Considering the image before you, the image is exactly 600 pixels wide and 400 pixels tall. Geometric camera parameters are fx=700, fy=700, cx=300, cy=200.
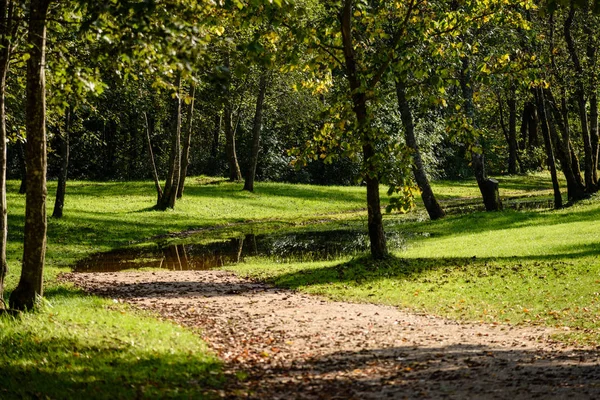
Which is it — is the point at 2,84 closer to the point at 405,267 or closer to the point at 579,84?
the point at 405,267

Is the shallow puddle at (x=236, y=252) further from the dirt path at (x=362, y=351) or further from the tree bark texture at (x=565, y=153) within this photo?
the tree bark texture at (x=565, y=153)

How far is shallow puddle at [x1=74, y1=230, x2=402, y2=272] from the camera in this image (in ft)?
77.3

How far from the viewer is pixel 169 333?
37.5 ft

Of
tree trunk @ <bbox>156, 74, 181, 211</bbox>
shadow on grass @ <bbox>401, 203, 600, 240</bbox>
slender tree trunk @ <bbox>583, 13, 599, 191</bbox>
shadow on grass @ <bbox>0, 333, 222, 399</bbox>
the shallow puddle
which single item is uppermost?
slender tree trunk @ <bbox>583, 13, 599, 191</bbox>

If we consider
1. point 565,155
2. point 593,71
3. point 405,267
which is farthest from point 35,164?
point 593,71

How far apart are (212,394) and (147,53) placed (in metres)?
4.68

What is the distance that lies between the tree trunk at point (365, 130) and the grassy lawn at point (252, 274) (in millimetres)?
777

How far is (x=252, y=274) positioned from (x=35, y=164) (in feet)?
32.0

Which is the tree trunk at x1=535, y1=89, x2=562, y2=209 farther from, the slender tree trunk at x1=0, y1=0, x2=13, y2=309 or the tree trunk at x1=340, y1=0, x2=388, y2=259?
the slender tree trunk at x1=0, y1=0, x2=13, y2=309

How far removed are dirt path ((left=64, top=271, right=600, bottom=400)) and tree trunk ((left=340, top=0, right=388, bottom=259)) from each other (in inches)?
163

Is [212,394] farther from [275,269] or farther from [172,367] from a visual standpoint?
[275,269]

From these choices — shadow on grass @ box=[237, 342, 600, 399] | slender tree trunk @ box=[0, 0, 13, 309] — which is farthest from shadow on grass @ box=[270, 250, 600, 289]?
slender tree trunk @ box=[0, 0, 13, 309]

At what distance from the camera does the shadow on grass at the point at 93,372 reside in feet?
27.0

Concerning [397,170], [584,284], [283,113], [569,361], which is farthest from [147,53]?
[283,113]
